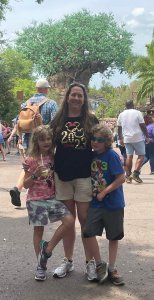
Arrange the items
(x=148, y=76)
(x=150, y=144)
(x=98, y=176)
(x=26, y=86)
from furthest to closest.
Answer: (x=26, y=86) → (x=148, y=76) → (x=150, y=144) → (x=98, y=176)

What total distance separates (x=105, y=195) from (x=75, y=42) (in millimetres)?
65135

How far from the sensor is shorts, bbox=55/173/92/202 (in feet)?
15.0

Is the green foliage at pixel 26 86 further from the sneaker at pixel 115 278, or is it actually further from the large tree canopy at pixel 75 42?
the sneaker at pixel 115 278

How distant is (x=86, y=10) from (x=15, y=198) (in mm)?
66396

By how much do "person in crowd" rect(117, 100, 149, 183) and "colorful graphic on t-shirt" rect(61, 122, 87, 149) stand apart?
19.1 ft

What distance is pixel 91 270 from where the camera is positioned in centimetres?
459

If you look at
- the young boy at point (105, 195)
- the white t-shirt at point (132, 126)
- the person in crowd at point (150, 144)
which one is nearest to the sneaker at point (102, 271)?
the young boy at point (105, 195)

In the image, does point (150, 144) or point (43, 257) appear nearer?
point (43, 257)

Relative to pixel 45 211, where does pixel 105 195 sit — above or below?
above

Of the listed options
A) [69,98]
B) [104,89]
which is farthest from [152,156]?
[104,89]

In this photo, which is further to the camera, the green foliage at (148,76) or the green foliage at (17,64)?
the green foliage at (17,64)

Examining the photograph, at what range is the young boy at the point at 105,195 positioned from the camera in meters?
4.45

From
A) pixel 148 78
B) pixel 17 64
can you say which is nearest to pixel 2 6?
A: pixel 148 78

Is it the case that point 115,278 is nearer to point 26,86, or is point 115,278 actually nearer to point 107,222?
point 107,222
